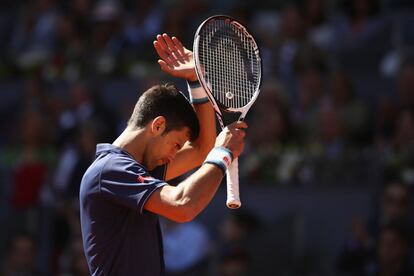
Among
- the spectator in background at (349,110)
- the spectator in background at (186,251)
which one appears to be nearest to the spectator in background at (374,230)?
the spectator in background at (349,110)

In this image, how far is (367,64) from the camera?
38.5 ft

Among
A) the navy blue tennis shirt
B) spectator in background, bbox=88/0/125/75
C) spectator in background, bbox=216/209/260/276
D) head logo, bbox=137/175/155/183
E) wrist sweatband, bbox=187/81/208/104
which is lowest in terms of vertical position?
spectator in background, bbox=216/209/260/276

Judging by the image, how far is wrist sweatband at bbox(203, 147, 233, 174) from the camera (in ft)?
15.8

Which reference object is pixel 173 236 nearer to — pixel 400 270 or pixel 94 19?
pixel 400 270

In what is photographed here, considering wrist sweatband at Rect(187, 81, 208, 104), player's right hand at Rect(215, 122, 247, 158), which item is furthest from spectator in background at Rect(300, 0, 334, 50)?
player's right hand at Rect(215, 122, 247, 158)

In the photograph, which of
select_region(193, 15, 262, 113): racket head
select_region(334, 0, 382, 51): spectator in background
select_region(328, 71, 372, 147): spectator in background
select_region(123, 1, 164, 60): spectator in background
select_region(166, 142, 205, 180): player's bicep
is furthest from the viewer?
select_region(123, 1, 164, 60): spectator in background

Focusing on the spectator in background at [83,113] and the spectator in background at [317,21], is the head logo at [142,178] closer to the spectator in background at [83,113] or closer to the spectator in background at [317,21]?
the spectator in background at [83,113]

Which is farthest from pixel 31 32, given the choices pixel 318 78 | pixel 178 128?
pixel 178 128

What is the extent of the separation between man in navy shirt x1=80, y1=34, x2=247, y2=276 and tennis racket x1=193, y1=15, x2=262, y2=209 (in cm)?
16

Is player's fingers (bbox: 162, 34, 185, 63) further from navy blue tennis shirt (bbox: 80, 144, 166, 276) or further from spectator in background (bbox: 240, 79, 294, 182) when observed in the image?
spectator in background (bbox: 240, 79, 294, 182)

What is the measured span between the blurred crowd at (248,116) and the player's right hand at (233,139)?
14.3 feet

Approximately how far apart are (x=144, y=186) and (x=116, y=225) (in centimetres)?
29

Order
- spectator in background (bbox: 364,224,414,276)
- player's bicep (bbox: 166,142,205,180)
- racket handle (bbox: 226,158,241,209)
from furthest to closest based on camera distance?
spectator in background (bbox: 364,224,414,276) < player's bicep (bbox: 166,142,205,180) < racket handle (bbox: 226,158,241,209)

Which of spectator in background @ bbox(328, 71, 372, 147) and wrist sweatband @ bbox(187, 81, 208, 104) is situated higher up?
wrist sweatband @ bbox(187, 81, 208, 104)
